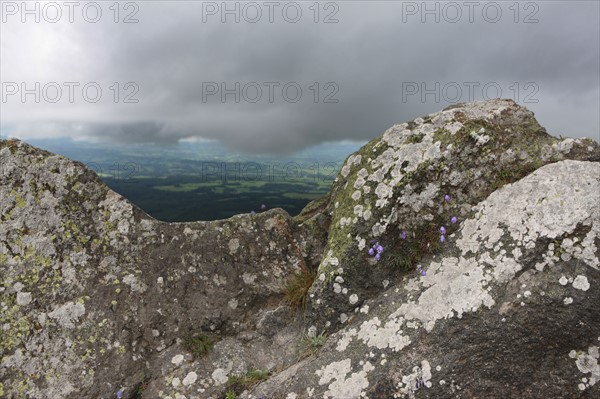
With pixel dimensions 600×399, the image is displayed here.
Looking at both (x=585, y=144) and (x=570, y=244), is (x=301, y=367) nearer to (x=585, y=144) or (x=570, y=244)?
(x=570, y=244)

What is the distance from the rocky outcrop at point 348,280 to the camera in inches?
282

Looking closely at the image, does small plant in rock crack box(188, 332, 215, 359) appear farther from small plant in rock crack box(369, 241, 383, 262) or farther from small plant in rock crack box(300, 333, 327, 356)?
small plant in rock crack box(369, 241, 383, 262)

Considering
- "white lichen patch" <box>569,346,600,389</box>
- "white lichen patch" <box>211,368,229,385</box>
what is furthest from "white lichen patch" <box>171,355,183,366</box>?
"white lichen patch" <box>569,346,600,389</box>

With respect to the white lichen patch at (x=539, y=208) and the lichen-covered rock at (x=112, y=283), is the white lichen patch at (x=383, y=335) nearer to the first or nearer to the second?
the lichen-covered rock at (x=112, y=283)

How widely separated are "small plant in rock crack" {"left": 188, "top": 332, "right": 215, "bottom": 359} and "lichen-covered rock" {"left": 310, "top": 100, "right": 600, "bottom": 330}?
2541mm

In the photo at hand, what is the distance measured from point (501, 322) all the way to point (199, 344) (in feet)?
21.2

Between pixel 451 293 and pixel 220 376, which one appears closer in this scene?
pixel 451 293

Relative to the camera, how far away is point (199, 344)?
8.98 metres

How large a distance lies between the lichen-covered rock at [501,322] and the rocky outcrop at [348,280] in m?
0.03

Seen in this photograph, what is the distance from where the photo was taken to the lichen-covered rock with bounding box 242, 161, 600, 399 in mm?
7008

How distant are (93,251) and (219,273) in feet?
10.1

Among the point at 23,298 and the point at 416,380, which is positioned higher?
the point at 23,298

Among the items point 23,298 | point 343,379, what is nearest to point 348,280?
point 343,379

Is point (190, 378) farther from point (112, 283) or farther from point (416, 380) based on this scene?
point (416, 380)
